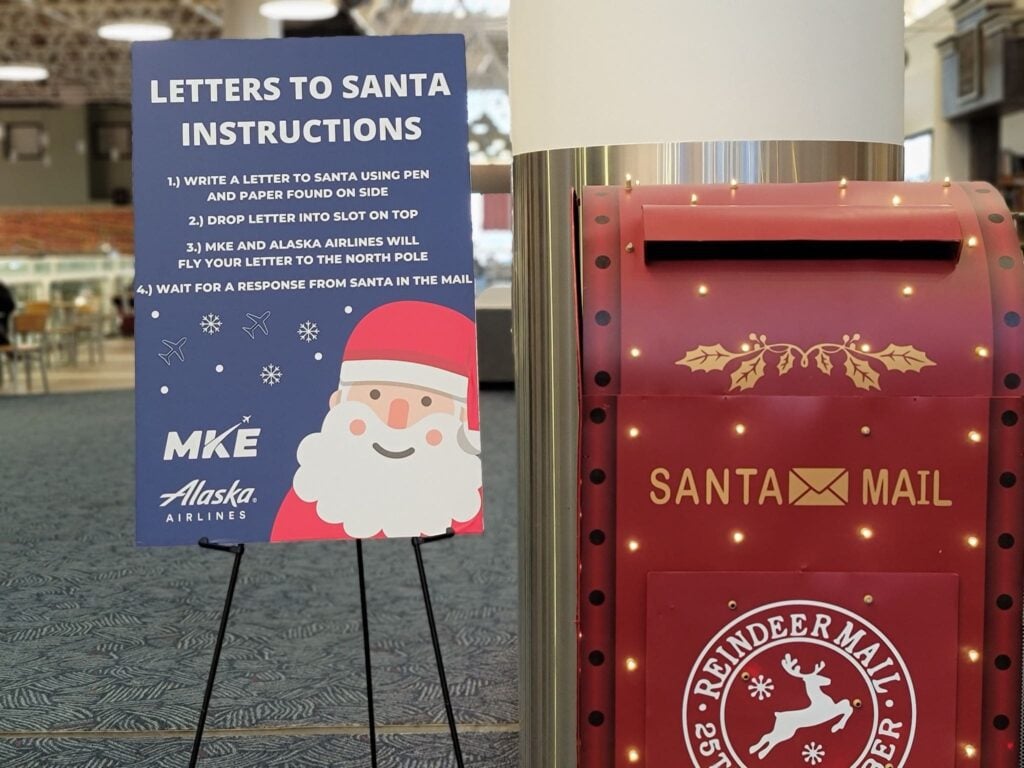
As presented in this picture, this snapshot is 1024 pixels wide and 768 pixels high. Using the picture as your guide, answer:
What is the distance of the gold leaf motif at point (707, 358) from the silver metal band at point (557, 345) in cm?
60

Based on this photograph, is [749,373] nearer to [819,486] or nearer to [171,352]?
[819,486]

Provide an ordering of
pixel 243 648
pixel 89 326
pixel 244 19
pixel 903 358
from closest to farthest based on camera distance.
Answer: pixel 903 358, pixel 243 648, pixel 244 19, pixel 89 326

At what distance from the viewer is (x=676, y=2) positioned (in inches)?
78.5

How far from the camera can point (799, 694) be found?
1481 mm

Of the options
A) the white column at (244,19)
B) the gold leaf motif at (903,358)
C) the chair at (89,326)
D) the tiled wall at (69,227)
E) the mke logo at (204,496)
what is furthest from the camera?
the tiled wall at (69,227)

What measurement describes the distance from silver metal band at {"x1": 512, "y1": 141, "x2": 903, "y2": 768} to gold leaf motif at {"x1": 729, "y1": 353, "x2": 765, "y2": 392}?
2.01ft

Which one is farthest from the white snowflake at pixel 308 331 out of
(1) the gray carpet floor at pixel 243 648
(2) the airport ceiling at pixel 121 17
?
(2) the airport ceiling at pixel 121 17

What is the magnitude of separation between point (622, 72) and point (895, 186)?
605 millimetres

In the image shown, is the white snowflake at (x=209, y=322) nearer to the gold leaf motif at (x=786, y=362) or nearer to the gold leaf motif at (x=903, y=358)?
the gold leaf motif at (x=786, y=362)

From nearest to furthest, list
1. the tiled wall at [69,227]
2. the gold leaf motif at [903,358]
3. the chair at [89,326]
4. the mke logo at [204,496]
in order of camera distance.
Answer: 1. the gold leaf motif at [903,358]
2. the mke logo at [204,496]
3. the chair at [89,326]
4. the tiled wall at [69,227]

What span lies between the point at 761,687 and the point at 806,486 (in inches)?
10.1

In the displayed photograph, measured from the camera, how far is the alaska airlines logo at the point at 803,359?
1.45 m

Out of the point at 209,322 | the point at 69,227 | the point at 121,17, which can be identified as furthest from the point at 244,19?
the point at 69,227

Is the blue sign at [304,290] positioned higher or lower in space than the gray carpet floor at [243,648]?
higher
